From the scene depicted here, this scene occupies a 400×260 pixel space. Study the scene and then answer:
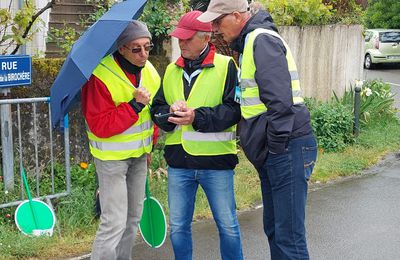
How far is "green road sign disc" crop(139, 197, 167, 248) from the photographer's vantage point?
4.54 m

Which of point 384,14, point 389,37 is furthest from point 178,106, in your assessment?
point 384,14

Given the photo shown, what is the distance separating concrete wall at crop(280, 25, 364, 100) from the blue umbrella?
5653 mm

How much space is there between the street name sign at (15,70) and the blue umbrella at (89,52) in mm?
1595

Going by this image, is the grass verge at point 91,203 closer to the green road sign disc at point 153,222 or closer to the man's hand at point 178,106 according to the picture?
the green road sign disc at point 153,222

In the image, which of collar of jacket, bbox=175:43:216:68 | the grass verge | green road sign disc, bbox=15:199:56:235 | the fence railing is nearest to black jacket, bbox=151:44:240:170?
collar of jacket, bbox=175:43:216:68

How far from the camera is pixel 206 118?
3904 mm

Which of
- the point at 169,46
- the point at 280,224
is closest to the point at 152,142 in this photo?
the point at 280,224

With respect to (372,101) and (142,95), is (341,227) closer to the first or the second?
(142,95)

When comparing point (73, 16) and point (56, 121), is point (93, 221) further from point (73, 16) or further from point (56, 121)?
point (73, 16)

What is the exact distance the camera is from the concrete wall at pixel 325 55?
30.9 feet

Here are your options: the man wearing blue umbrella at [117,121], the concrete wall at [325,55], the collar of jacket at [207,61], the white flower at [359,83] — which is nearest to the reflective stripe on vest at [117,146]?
the man wearing blue umbrella at [117,121]

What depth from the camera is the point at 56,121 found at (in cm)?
398

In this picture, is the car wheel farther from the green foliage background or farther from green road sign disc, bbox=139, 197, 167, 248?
green road sign disc, bbox=139, 197, 167, 248

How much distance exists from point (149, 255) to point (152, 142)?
1.17m
